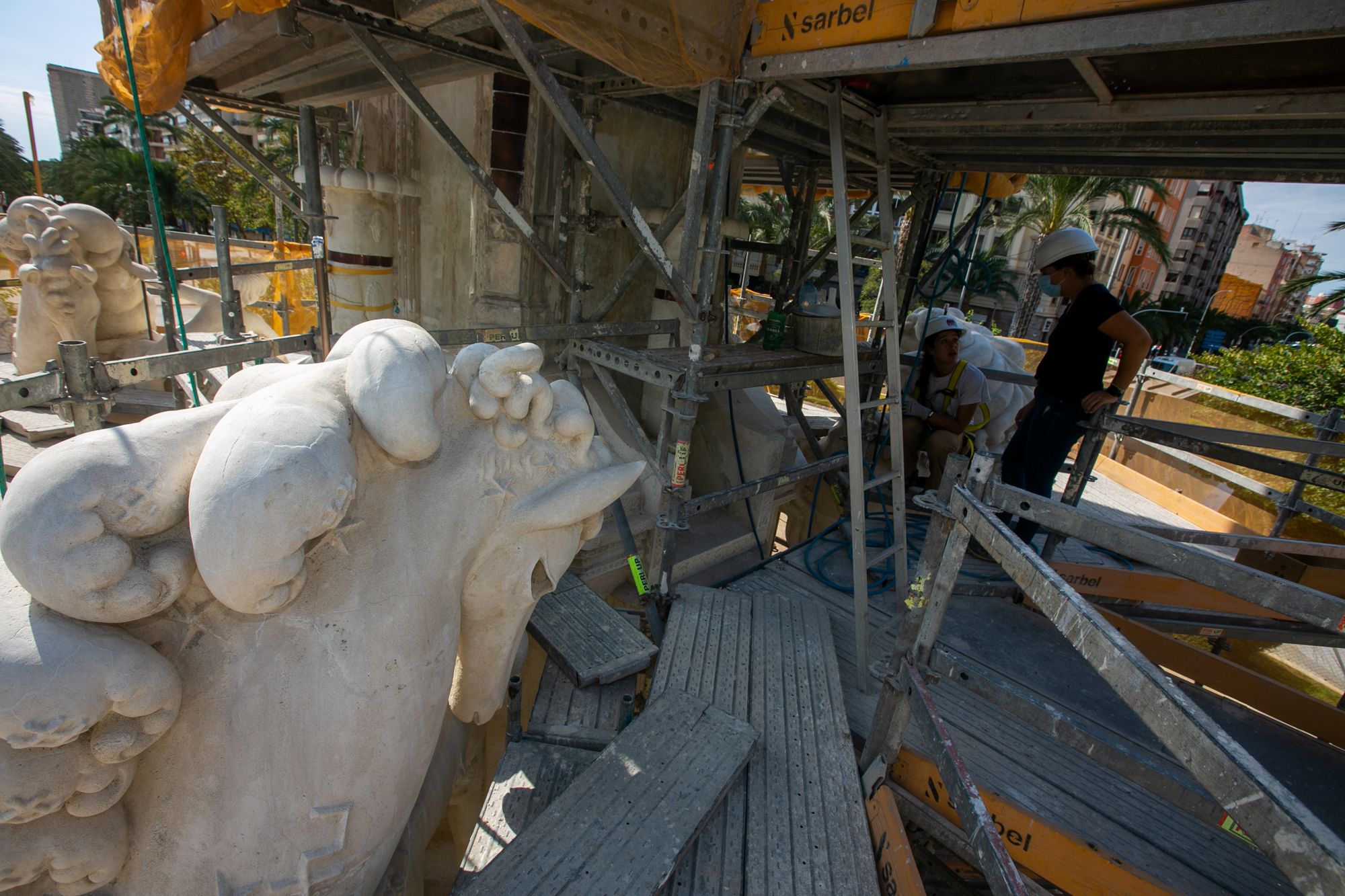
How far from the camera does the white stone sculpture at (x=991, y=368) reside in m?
5.80

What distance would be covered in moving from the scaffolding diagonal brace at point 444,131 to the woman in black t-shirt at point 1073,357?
3001 millimetres

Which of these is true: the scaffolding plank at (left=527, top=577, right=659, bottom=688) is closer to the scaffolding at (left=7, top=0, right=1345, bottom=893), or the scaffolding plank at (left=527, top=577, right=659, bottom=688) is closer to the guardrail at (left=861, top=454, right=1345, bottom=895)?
the scaffolding at (left=7, top=0, right=1345, bottom=893)

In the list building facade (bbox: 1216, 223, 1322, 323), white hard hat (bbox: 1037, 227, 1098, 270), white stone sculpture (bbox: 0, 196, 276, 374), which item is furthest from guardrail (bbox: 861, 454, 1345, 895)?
building facade (bbox: 1216, 223, 1322, 323)

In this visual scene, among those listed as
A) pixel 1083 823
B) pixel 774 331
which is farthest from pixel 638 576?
pixel 1083 823

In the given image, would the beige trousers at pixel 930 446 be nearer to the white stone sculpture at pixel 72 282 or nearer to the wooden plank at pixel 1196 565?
the wooden plank at pixel 1196 565

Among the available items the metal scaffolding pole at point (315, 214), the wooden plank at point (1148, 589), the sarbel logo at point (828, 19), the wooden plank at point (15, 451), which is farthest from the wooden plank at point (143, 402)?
the wooden plank at point (1148, 589)

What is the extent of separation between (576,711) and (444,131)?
3162 millimetres

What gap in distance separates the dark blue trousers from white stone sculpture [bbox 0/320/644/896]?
10.4 feet

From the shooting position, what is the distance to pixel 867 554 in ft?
15.1

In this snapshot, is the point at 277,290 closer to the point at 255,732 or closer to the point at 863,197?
the point at 863,197

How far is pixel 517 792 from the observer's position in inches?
89.3

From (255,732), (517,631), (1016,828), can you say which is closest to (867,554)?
(1016,828)

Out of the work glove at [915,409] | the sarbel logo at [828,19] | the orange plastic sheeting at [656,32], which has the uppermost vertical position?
the sarbel logo at [828,19]

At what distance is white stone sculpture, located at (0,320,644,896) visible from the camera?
3.93 ft
